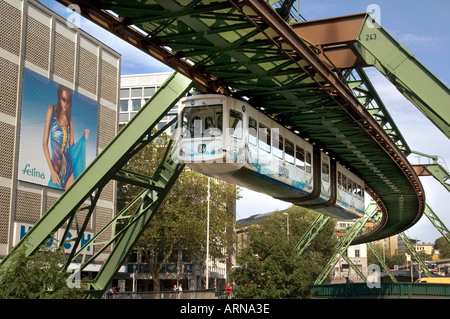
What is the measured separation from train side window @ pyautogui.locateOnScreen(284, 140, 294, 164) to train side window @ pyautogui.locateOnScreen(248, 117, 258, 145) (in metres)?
2.59

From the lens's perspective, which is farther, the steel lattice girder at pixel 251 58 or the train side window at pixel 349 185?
the train side window at pixel 349 185

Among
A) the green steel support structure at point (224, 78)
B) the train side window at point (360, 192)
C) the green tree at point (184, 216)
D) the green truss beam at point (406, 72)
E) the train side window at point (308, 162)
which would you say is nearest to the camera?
the green steel support structure at point (224, 78)

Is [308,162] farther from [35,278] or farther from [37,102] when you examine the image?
[37,102]

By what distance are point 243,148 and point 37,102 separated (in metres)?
27.7

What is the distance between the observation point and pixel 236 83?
18.3 meters

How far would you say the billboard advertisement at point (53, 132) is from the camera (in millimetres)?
40688

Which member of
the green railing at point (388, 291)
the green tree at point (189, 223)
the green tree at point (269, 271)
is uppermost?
the green tree at point (189, 223)

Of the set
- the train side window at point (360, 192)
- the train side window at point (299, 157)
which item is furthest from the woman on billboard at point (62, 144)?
the train side window at point (299, 157)

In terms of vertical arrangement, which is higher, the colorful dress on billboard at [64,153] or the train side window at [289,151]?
the colorful dress on billboard at [64,153]

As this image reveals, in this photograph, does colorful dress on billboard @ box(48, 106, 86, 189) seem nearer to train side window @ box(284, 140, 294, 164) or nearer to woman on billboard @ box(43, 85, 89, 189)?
woman on billboard @ box(43, 85, 89, 189)

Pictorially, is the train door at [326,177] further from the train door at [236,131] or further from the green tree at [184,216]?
the green tree at [184,216]

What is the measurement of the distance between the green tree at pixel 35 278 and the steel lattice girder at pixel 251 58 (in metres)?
5.88
